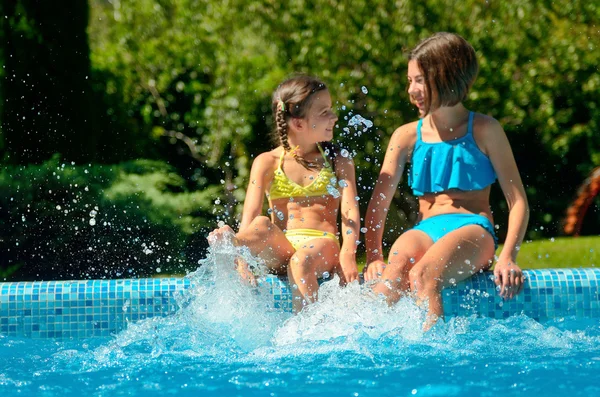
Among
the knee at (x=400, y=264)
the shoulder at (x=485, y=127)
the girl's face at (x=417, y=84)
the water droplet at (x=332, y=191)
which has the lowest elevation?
the knee at (x=400, y=264)

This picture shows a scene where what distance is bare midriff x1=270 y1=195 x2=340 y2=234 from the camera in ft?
13.8

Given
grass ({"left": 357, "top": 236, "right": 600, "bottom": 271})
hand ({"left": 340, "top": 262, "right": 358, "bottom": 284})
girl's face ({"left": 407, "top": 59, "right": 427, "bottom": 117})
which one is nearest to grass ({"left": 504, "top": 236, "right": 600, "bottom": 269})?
grass ({"left": 357, "top": 236, "right": 600, "bottom": 271})

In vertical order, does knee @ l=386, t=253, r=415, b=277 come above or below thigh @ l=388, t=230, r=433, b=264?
below

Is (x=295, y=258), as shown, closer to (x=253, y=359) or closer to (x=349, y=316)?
(x=349, y=316)

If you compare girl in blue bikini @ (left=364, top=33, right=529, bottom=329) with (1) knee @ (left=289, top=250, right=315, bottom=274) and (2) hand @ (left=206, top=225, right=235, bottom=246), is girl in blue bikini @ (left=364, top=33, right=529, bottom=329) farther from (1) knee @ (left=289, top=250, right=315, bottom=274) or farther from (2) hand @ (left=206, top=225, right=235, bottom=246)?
(2) hand @ (left=206, top=225, right=235, bottom=246)

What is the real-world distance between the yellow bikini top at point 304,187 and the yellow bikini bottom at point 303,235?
0.19 m

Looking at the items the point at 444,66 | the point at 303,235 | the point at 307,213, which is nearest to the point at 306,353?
the point at 303,235

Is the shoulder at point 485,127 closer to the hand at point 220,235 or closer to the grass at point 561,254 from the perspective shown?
the hand at point 220,235

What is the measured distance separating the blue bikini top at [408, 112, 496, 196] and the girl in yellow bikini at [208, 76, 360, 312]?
36 centimetres

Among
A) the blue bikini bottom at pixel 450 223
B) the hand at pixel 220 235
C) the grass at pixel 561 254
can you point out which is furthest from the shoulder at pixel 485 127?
the grass at pixel 561 254

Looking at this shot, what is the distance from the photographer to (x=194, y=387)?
314 cm

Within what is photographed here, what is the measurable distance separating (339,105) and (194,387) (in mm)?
4778

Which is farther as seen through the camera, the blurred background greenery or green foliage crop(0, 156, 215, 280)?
the blurred background greenery

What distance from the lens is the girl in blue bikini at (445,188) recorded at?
388 cm
